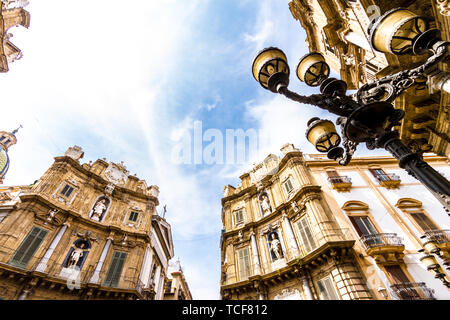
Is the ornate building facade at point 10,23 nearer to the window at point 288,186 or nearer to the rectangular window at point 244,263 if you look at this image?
the rectangular window at point 244,263

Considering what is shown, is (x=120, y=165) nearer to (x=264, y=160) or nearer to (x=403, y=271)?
(x=264, y=160)

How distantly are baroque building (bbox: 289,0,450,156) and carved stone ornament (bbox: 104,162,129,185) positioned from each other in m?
20.9

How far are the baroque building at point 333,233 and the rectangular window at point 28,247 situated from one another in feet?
41.1

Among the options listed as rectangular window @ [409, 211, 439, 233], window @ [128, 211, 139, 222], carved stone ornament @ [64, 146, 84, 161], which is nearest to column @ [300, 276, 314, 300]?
rectangular window @ [409, 211, 439, 233]

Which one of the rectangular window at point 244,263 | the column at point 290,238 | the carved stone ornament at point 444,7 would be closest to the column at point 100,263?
the rectangular window at point 244,263

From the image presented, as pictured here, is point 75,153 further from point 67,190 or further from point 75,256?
point 75,256

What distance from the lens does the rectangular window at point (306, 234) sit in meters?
13.2

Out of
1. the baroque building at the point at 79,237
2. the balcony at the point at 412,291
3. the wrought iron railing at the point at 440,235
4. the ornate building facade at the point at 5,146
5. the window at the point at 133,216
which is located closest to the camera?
the balcony at the point at 412,291

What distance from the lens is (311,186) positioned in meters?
15.0

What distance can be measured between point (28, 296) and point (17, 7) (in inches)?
723

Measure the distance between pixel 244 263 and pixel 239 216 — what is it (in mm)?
4316

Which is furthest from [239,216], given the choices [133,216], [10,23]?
[10,23]

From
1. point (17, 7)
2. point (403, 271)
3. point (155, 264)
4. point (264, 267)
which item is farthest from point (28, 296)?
point (403, 271)

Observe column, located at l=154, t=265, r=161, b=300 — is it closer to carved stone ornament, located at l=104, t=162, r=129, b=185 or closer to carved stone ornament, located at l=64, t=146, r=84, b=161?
carved stone ornament, located at l=104, t=162, r=129, b=185
